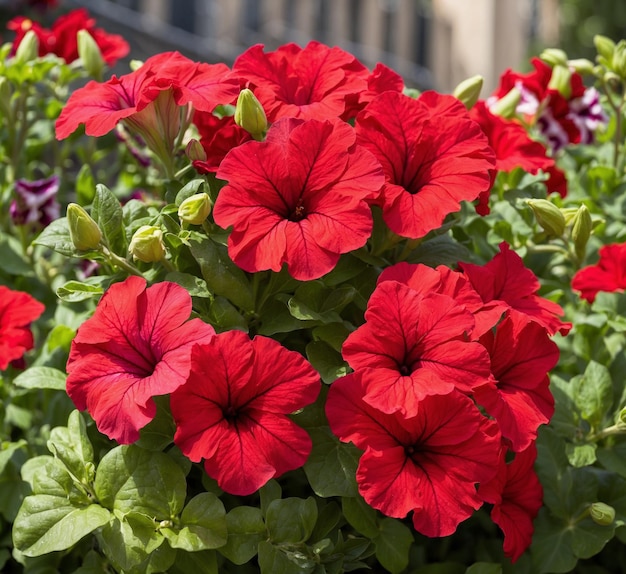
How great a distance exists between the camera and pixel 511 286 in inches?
37.3

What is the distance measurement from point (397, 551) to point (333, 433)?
17cm

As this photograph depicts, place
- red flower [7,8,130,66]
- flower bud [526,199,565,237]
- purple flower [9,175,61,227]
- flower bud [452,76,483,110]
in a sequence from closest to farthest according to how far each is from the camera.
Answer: flower bud [526,199,565,237] < flower bud [452,76,483,110] < purple flower [9,175,61,227] < red flower [7,8,130,66]

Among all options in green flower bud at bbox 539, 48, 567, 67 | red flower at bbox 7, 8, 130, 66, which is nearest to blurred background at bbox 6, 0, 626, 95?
red flower at bbox 7, 8, 130, 66

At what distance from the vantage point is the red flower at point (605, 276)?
1117 mm

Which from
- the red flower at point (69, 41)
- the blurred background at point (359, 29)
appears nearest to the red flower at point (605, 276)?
the red flower at point (69, 41)

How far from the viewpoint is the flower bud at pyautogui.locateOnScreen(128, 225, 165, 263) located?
872 mm

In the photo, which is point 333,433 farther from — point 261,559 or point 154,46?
point 154,46

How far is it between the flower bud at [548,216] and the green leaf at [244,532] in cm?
49

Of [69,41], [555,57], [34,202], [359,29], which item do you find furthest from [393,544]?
[359,29]

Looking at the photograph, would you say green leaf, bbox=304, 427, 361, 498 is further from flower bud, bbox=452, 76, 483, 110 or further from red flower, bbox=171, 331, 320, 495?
flower bud, bbox=452, 76, 483, 110

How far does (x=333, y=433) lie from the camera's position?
856 mm

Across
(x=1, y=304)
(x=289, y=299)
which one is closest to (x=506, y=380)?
(x=289, y=299)

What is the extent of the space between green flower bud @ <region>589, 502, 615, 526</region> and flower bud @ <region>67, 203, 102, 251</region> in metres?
0.63

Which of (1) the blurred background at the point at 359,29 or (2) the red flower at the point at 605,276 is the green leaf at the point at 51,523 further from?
(1) the blurred background at the point at 359,29
